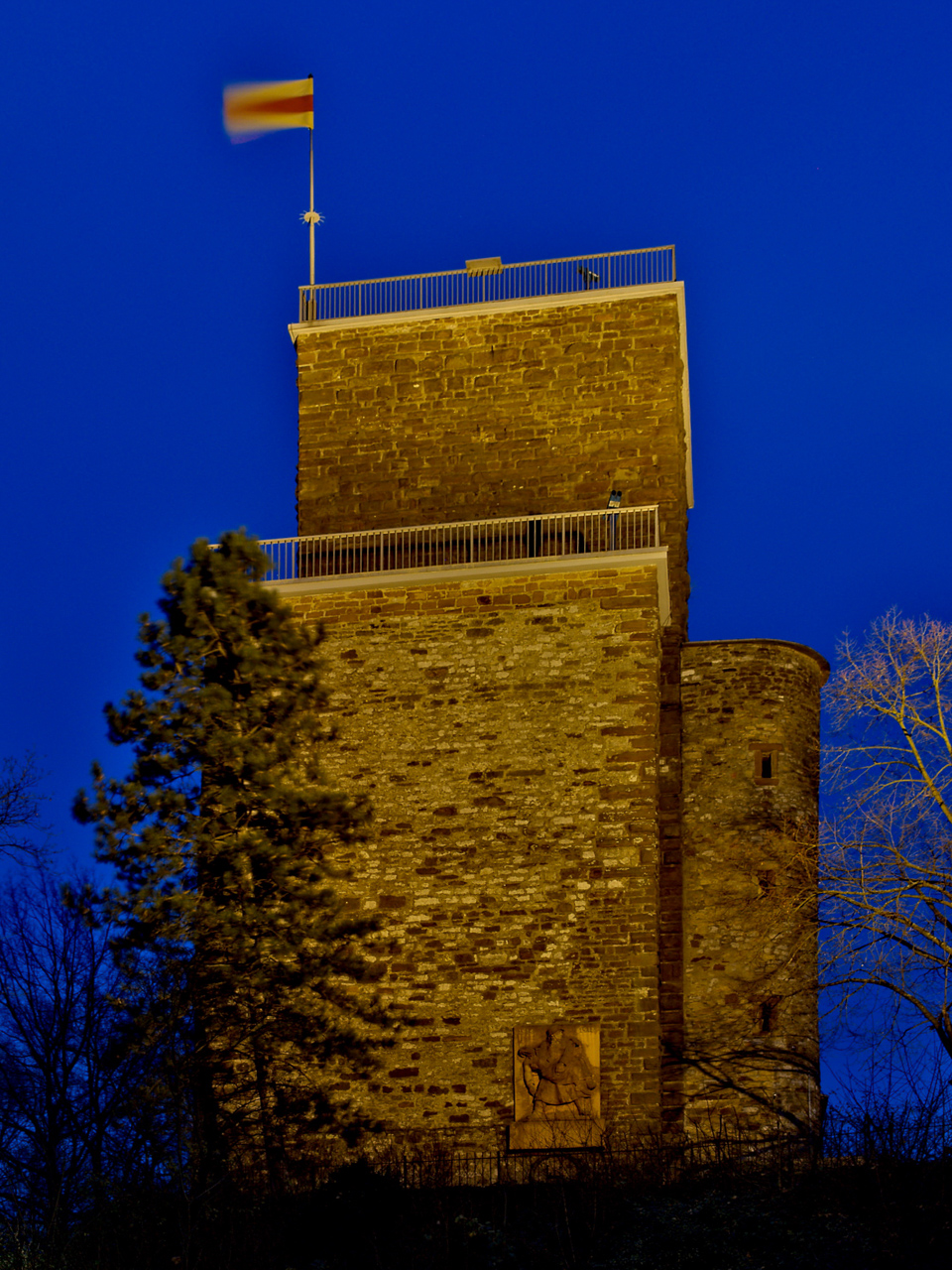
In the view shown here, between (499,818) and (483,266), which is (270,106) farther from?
(499,818)

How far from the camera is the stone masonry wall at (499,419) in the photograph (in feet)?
73.8

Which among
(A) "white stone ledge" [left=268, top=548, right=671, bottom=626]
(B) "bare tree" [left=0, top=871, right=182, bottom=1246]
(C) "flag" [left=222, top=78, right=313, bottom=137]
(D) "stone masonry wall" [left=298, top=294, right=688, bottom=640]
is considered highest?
(C) "flag" [left=222, top=78, right=313, bottom=137]

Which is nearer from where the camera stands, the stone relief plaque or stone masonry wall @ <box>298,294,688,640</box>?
the stone relief plaque

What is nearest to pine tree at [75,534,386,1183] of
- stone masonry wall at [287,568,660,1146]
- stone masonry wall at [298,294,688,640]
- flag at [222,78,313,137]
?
stone masonry wall at [287,568,660,1146]

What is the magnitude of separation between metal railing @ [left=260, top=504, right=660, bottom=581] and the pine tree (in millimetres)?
Result: 1256

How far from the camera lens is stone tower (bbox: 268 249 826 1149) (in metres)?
18.8

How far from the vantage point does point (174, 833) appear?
1953 cm

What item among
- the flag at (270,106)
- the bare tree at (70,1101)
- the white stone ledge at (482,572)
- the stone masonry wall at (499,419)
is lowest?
the bare tree at (70,1101)

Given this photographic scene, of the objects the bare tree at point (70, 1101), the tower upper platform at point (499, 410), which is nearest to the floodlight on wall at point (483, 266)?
the tower upper platform at point (499, 410)

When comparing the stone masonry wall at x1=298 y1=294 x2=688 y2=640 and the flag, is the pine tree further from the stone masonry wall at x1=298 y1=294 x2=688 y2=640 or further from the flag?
the flag

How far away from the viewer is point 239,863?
19203 mm

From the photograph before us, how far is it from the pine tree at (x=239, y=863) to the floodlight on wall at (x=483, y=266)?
5362 millimetres

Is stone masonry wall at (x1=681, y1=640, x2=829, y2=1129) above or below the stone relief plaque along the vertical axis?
above

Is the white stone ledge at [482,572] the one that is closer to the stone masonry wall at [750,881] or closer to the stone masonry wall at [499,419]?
the stone masonry wall at [750,881]
